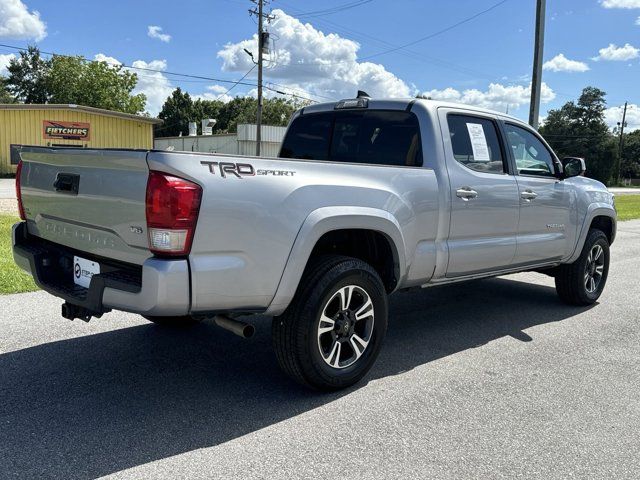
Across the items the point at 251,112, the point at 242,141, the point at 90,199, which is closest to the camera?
the point at 90,199

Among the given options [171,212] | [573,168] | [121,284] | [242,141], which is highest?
[242,141]

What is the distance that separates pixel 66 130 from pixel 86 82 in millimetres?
16158

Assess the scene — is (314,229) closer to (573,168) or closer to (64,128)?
(573,168)

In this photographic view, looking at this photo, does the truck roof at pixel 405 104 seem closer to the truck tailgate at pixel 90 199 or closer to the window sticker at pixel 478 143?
the window sticker at pixel 478 143

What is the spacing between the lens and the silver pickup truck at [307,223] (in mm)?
2924

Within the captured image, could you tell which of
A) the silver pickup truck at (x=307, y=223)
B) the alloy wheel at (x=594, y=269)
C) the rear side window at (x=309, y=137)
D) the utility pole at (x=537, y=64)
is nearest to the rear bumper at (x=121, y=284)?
the silver pickup truck at (x=307, y=223)

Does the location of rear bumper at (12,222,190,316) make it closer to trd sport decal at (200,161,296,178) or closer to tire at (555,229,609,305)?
trd sport decal at (200,161,296,178)

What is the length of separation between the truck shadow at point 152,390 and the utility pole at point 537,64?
11343 millimetres

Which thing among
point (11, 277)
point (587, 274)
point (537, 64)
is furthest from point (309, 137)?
point (537, 64)

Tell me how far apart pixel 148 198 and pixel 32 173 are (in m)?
1.42

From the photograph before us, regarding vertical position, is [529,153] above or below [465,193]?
above

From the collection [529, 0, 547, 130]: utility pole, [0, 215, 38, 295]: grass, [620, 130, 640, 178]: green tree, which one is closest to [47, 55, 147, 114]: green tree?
[529, 0, 547, 130]: utility pole

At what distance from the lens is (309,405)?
352 centimetres

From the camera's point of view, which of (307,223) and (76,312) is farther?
(76,312)
